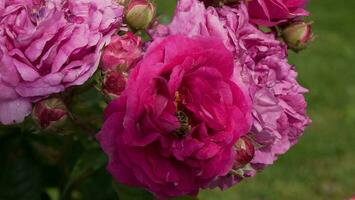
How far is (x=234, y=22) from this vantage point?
1154 mm

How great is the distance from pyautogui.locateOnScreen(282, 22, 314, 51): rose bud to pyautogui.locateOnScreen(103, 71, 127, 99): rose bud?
35 centimetres

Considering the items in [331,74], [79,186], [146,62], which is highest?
[146,62]

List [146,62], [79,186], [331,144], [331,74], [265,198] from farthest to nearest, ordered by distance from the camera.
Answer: [331,74], [331,144], [265,198], [79,186], [146,62]

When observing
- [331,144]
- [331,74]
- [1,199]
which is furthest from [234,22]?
[331,74]

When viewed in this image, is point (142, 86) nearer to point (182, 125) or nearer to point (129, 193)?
point (182, 125)

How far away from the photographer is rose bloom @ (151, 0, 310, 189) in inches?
43.7

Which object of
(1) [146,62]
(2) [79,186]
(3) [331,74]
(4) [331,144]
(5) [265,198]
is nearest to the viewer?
(1) [146,62]

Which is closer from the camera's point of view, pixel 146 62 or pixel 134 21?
pixel 146 62

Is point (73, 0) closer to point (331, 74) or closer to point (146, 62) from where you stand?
point (146, 62)

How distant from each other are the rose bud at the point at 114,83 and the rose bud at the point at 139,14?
123 millimetres

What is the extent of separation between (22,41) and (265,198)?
259 centimetres

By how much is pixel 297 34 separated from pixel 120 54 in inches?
13.6

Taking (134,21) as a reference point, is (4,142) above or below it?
below

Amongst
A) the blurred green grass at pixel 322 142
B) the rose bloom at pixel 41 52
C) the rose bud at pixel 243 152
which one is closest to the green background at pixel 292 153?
the blurred green grass at pixel 322 142
